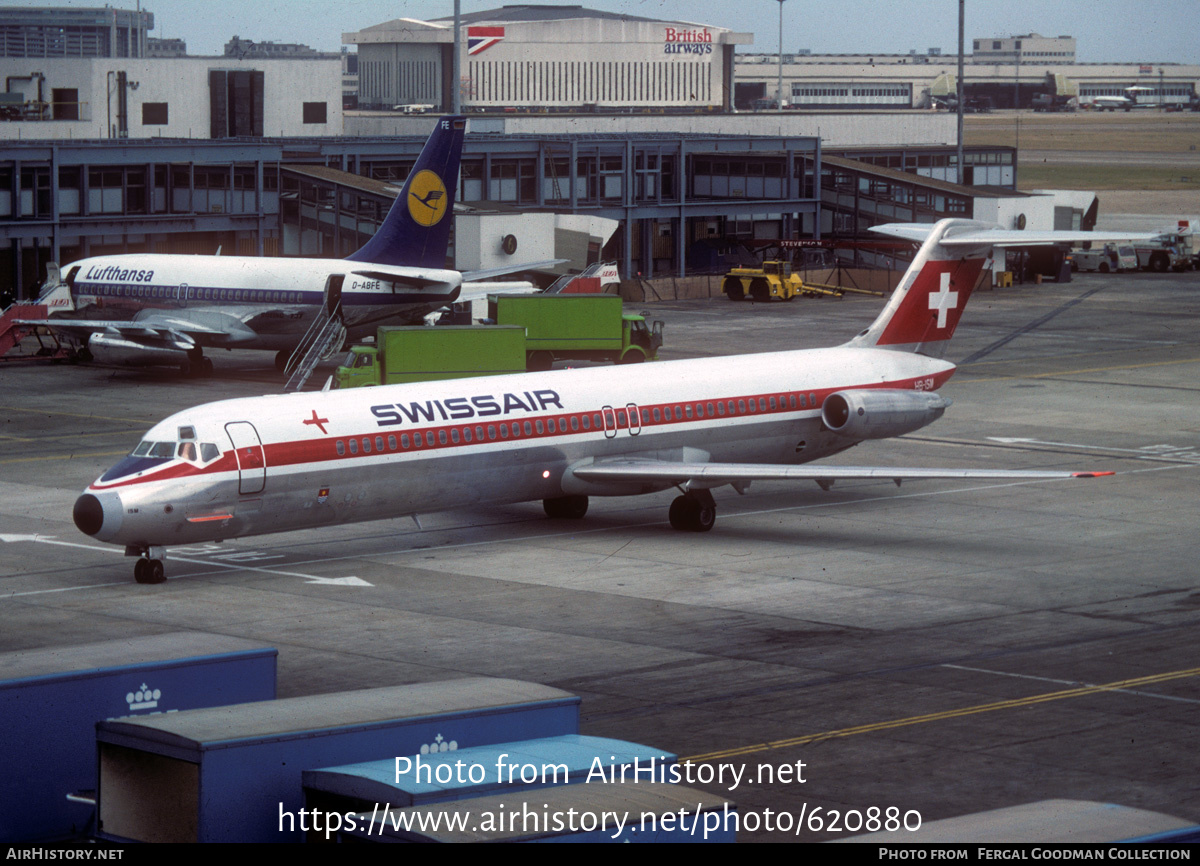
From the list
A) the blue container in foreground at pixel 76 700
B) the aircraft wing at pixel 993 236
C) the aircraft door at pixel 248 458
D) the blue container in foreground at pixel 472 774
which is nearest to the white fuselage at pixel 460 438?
the aircraft door at pixel 248 458

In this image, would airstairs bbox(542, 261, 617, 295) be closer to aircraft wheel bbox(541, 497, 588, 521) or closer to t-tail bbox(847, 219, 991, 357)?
t-tail bbox(847, 219, 991, 357)

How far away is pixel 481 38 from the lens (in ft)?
478

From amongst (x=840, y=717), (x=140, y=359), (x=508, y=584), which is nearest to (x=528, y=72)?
(x=140, y=359)

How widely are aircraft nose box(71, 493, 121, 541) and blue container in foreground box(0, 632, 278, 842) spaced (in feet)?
35.9

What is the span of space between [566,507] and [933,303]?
36.1 ft

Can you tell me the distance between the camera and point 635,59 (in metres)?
149

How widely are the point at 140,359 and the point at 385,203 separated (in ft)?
71.0

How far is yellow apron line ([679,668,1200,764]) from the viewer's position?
2144 centimetres

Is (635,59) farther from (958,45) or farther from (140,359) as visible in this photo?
(140,359)

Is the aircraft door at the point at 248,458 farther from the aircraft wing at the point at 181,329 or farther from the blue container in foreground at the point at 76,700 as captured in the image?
the aircraft wing at the point at 181,329

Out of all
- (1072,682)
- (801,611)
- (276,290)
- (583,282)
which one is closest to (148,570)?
(801,611)

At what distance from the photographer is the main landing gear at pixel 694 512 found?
119 ft

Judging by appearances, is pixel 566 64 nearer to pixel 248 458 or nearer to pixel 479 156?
pixel 479 156

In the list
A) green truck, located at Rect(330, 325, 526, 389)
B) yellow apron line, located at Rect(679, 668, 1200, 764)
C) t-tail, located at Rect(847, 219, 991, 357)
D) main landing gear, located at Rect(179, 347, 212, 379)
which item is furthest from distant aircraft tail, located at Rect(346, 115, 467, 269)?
yellow apron line, located at Rect(679, 668, 1200, 764)
